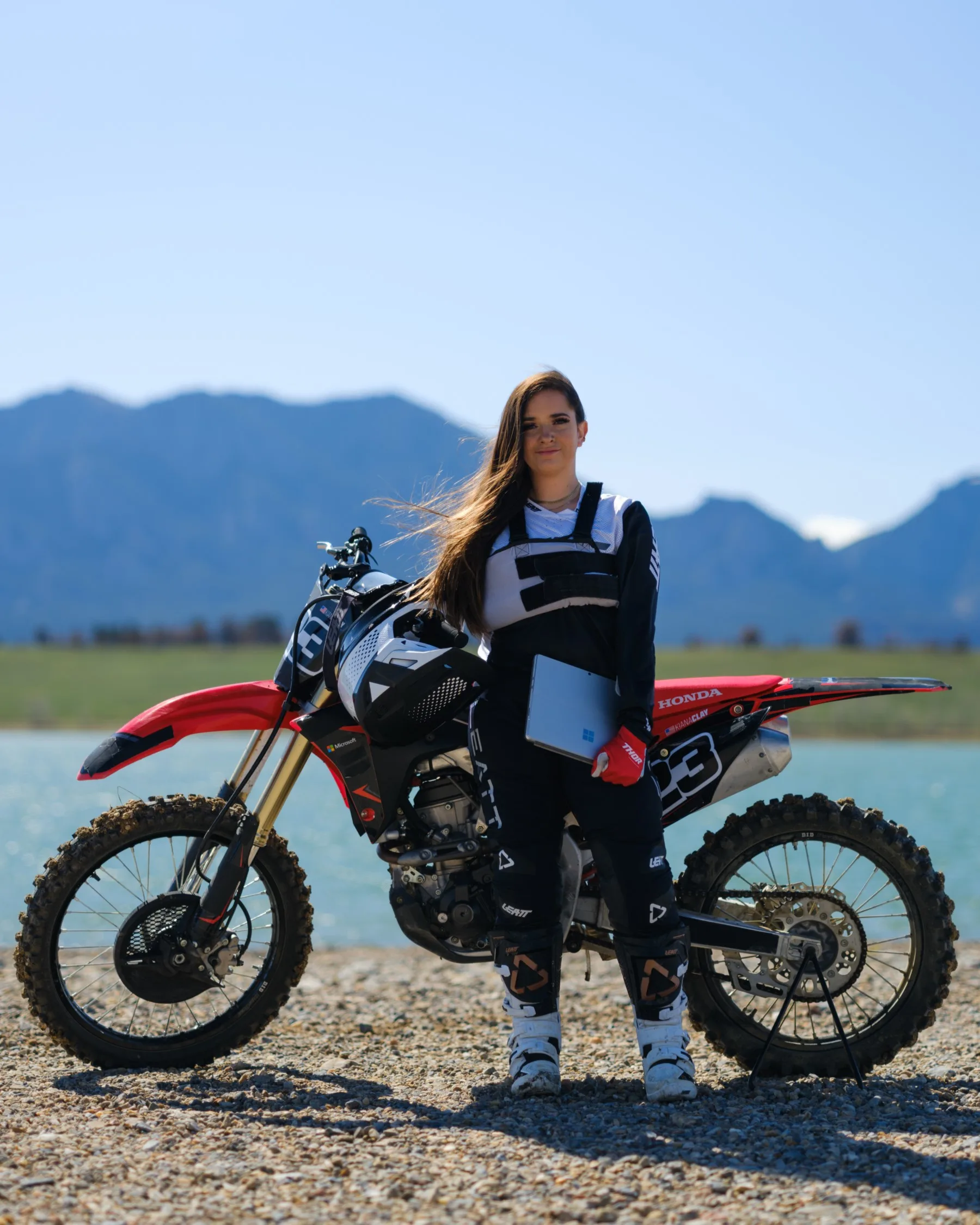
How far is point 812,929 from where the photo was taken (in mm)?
4793

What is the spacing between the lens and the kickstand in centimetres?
458

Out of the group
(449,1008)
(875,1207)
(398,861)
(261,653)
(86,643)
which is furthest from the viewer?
(86,643)

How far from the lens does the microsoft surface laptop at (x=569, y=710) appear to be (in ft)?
14.0

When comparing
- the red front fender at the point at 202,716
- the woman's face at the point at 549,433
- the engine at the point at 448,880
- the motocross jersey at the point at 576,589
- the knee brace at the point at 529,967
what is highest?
the woman's face at the point at 549,433

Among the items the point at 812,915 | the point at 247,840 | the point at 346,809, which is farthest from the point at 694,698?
the point at 346,809

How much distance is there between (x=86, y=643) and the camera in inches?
5950

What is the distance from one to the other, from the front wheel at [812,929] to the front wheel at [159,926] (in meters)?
1.55

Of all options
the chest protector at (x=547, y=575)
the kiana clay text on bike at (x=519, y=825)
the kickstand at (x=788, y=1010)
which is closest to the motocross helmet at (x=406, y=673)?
the kiana clay text on bike at (x=519, y=825)

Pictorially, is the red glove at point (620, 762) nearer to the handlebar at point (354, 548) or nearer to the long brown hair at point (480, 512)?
the long brown hair at point (480, 512)

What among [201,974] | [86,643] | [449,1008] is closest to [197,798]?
[201,974]

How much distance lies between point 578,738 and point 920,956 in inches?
64.8

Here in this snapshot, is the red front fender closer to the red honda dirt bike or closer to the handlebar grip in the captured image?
the red honda dirt bike

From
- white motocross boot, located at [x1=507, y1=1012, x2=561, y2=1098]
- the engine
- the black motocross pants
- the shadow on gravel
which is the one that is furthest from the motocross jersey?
the shadow on gravel

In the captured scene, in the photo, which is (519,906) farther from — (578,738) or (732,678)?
(732,678)
